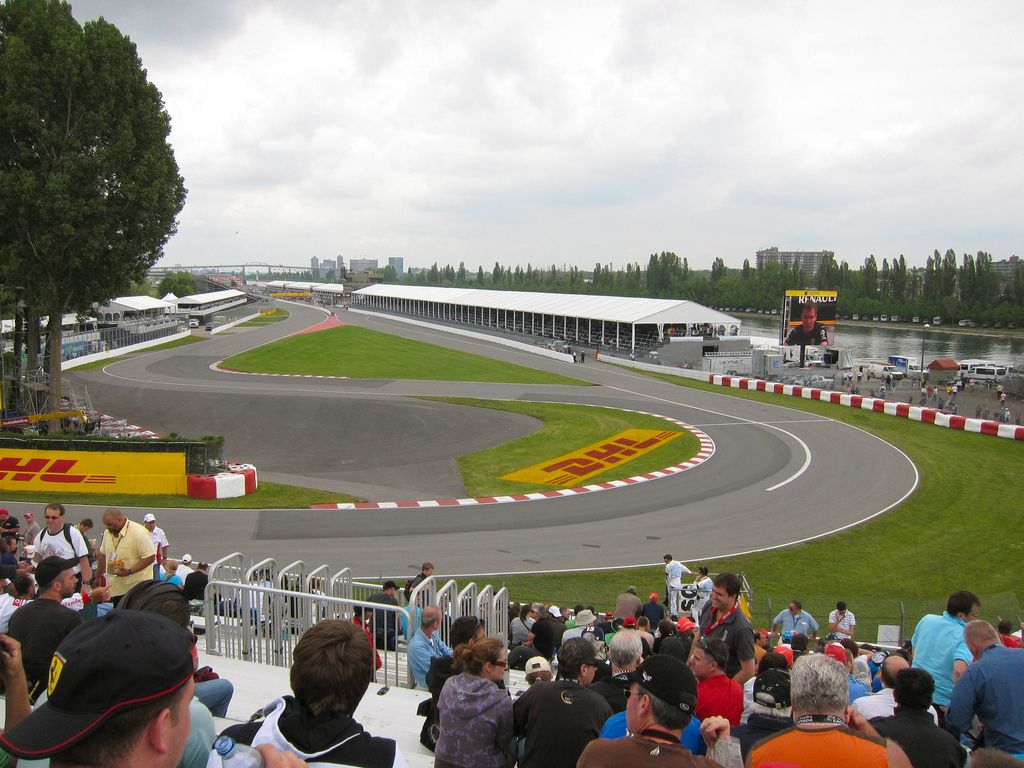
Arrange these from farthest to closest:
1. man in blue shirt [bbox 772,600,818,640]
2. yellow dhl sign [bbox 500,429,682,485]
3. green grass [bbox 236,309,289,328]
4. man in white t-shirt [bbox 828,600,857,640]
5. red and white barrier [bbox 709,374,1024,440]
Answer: green grass [bbox 236,309,289,328] < red and white barrier [bbox 709,374,1024,440] < yellow dhl sign [bbox 500,429,682,485] < man in white t-shirt [bbox 828,600,857,640] < man in blue shirt [bbox 772,600,818,640]

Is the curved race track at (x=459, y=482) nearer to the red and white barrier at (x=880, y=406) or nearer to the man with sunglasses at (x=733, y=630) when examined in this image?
the red and white barrier at (x=880, y=406)

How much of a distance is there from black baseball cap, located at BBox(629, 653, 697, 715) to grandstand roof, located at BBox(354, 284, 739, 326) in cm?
5890

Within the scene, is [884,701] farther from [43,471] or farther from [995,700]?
[43,471]

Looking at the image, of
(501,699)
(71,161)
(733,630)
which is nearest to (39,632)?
(501,699)

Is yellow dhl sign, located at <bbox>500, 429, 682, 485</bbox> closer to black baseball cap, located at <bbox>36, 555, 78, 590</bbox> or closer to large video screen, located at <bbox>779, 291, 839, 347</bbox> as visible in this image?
black baseball cap, located at <bbox>36, 555, 78, 590</bbox>

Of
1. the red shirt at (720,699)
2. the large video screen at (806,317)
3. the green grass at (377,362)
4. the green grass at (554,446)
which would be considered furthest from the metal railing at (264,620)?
the large video screen at (806,317)

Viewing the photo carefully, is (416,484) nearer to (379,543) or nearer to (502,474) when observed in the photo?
(502,474)

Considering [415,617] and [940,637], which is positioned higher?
[940,637]

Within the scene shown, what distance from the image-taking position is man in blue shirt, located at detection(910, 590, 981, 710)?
22.4 feet

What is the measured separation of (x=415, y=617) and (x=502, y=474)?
18.7m

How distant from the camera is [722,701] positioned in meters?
5.42

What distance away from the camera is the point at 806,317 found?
5684 cm

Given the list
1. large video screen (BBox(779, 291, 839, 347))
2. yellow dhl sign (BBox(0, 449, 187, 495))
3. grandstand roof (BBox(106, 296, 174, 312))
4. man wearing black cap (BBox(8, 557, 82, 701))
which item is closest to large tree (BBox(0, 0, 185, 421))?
yellow dhl sign (BBox(0, 449, 187, 495))

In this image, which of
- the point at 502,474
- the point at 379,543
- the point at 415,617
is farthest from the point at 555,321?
the point at 415,617
